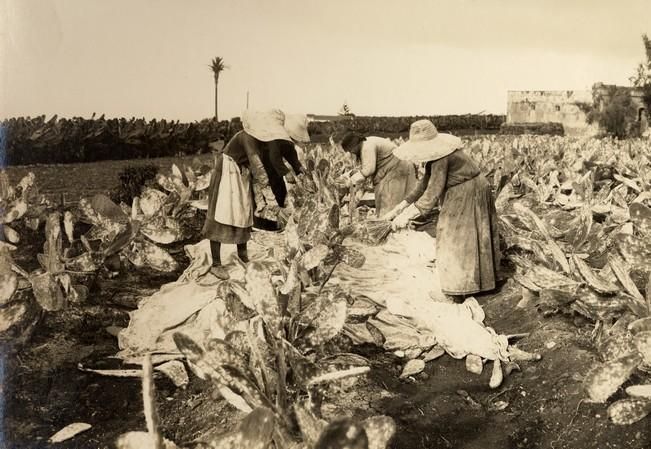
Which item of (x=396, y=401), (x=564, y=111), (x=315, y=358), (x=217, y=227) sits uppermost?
(x=564, y=111)

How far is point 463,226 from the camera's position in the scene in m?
2.74

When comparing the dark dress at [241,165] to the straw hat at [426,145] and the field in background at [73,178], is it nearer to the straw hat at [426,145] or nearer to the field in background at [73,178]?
the straw hat at [426,145]

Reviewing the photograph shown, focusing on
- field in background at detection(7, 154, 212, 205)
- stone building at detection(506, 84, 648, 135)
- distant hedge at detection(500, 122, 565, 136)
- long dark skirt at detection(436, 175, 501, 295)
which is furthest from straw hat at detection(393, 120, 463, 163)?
distant hedge at detection(500, 122, 565, 136)

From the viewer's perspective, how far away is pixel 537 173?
539 cm

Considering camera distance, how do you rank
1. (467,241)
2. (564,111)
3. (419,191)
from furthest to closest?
(564,111)
(419,191)
(467,241)

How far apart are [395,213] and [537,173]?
2.74m

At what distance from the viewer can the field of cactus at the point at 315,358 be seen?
129 centimetres

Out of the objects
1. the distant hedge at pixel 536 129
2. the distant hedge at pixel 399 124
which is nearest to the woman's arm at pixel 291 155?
the distant hedge at pixel 399 124

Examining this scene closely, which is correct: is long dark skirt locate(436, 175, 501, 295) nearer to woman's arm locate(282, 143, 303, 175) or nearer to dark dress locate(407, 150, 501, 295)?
dark dress locate(407, 150, 501, 295)

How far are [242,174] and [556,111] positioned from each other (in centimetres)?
753

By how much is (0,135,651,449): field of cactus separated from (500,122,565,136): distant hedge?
6703 millimetres

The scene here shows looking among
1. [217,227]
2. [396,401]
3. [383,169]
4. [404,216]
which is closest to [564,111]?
[383,169]

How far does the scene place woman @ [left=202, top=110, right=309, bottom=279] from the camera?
3.14m

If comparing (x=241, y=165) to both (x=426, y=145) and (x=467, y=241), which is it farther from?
(x=467, y=241)
